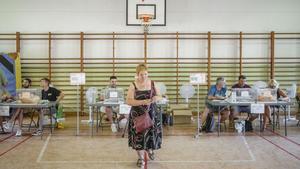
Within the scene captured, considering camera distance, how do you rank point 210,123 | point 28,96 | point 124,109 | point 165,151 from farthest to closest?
point 210,123 < point 28,96 < point 124,109 < point 165,151

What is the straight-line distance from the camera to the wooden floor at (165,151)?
5324mm

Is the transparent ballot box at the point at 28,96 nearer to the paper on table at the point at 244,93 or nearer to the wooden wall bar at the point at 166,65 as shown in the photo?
the wooden wall bar at the point at 166,65

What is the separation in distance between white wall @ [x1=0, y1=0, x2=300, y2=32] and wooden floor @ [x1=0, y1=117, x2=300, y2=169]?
3.98m

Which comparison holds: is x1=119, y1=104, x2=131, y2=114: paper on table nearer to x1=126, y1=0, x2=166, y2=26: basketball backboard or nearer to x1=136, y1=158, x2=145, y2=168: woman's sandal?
x1=136, y1=158, x2=145, y2=168: woman's sandal

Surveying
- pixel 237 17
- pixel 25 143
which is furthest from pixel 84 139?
pixel 237 17

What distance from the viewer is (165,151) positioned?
20.2 feet

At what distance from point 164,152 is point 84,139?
1.85 metres

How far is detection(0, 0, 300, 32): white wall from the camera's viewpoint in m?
10.9

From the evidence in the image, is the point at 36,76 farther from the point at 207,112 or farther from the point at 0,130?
the point at 207,112

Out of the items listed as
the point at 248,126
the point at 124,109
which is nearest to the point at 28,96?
the point at 124,109

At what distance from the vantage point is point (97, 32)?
432 inches

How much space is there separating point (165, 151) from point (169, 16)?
567 centimetres

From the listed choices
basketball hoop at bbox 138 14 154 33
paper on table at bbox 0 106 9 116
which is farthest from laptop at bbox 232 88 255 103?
paper on table at bbox 0 106 9 116

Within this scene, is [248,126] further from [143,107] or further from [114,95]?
[143,107]
